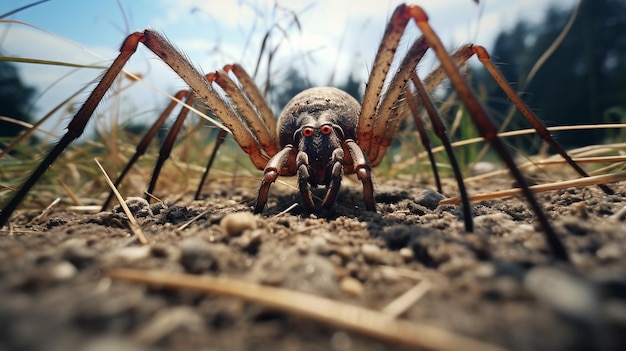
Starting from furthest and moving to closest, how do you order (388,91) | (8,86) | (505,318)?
(8,86)
(388,91)
(505,318)

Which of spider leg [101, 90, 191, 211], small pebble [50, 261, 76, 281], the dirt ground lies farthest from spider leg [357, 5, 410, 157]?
small pebble [50, 261, 76, 281]

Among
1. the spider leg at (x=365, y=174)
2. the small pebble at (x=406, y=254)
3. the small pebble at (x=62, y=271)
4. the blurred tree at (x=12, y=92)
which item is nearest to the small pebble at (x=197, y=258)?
the small pebble at (x=62, y=271)

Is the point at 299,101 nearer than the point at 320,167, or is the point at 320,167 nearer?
the point at 320,167

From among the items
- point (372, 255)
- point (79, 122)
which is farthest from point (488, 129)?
point (79, 122)

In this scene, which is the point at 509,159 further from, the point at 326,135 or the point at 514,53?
the point at 514,53

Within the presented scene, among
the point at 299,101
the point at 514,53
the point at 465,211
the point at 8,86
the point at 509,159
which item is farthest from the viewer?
the point at 514,53

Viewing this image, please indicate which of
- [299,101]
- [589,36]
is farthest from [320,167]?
[589,36]

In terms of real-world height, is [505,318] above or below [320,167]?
below
